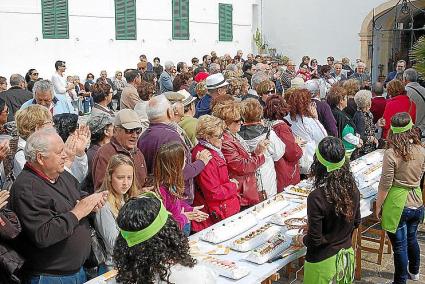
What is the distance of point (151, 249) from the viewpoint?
254cm

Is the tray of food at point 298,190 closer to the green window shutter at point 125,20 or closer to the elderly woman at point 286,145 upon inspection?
the elderly woman at point 286,145

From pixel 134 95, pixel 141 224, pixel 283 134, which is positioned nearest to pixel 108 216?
pixel 141 224

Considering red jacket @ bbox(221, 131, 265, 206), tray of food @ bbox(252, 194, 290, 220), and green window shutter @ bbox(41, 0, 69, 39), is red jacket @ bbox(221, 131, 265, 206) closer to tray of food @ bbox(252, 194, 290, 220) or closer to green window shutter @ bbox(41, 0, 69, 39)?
tray of food @ bbox(252, 194, 290, 220)

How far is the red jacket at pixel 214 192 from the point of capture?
472cm

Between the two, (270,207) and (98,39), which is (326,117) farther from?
(98,39)

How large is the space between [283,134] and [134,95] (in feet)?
8.94

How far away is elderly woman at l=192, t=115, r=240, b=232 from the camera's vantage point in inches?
186

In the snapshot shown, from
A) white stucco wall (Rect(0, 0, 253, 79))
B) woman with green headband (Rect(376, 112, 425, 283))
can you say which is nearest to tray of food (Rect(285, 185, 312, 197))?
woman with green headband (Rect(376, 112, 425, 283))

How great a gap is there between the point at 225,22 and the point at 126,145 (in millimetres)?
15832

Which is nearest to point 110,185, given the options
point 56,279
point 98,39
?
point 56,279

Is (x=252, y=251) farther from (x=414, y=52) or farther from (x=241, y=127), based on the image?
(x=414, y=52)

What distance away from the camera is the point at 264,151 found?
17.3 feet

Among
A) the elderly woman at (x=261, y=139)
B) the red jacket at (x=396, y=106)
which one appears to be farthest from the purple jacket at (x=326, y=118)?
the elderly woman at (x=261, y=139)

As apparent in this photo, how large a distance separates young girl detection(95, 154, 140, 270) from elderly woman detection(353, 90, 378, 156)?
433cm
